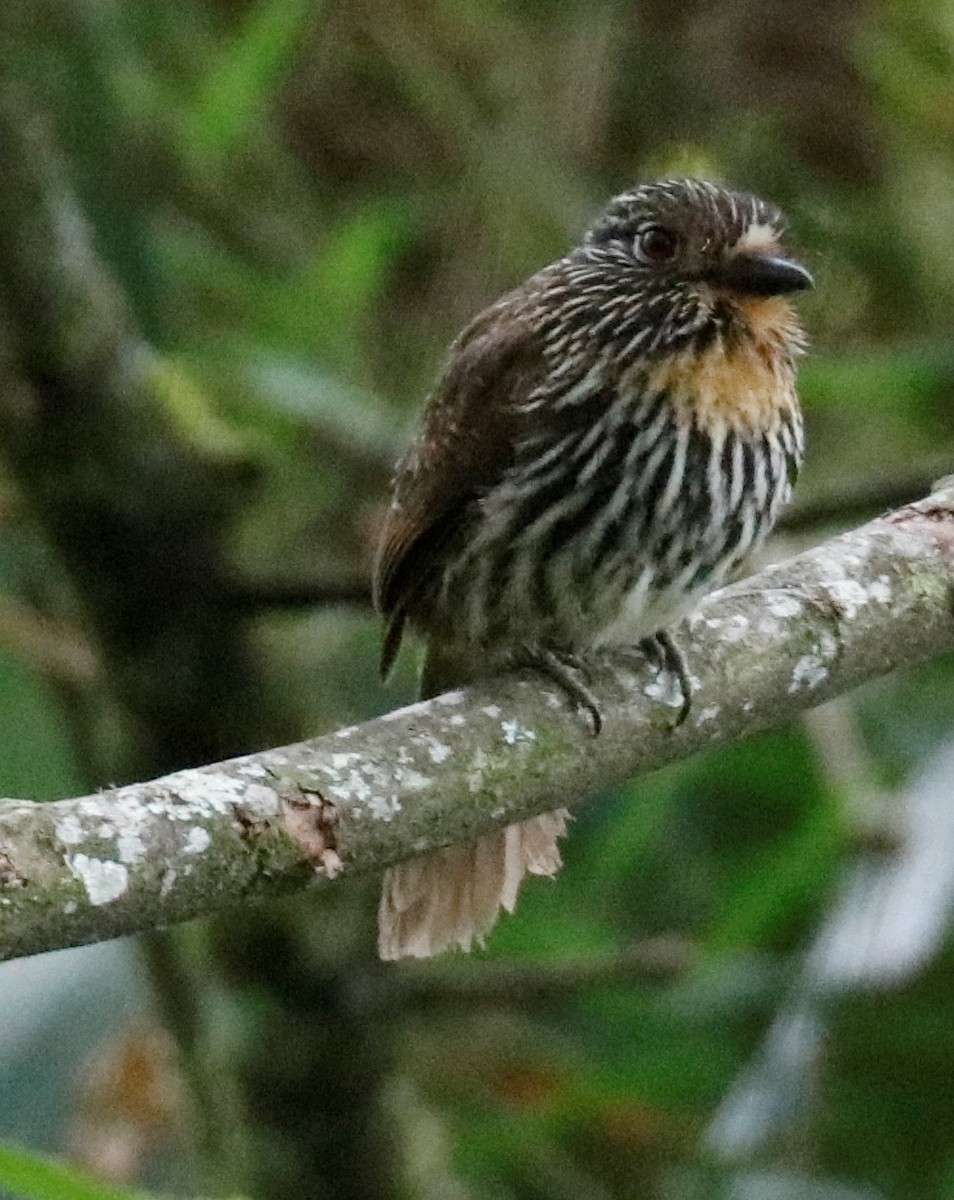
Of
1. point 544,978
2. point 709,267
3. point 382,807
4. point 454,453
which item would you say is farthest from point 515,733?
point 544,978

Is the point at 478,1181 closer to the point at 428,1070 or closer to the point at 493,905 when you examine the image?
the point at 428,1070

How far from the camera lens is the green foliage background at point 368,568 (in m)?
3.16

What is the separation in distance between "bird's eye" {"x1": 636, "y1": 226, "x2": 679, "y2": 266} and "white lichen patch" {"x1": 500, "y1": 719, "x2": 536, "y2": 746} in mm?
756

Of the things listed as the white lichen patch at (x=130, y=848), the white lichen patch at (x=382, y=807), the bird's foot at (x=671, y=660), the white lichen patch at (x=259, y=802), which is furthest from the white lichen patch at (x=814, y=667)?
the white lichen patch at (x=130, y=848)

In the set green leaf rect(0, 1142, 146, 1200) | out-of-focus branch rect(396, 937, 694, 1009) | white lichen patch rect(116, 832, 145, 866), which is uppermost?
white lichen patch rect(116, 832, 145, 866)

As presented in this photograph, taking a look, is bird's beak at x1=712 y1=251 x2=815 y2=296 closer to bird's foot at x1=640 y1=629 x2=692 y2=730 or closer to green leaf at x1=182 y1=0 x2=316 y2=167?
bird's foot at x1=640 y1=629 x2=692 y2=730

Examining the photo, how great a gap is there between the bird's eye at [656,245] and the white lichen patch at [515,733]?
756 mm

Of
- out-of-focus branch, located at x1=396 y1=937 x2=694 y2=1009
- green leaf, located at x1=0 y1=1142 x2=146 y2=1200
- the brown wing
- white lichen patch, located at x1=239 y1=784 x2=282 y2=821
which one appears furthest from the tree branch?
out-of-focus branch, located at x1=396 y1=937 x2=694 y2=1009

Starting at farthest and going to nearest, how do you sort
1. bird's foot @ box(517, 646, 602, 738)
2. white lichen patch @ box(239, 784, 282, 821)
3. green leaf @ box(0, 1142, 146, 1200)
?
1. bird's foot @ box(517, 646, 602, 738)
2. white lichen patch @ box(239, 784, 282, 821)
3. green leaf @ box(0, 1142, 146, 1200)

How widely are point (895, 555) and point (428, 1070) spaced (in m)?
1.80

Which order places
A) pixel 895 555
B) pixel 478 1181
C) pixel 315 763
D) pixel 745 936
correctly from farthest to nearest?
1. pixel 478 1181
2. pixel 745 936
3. pixel 895 555
4. pixel 315 763

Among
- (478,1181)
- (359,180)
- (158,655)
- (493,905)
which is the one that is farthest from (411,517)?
(359,180)

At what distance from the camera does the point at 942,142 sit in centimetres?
400

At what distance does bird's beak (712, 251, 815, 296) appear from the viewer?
2.40 m
